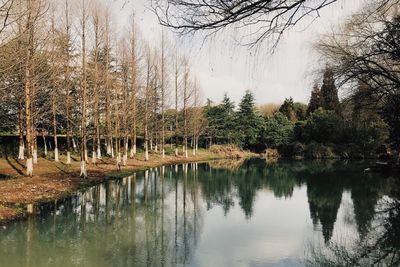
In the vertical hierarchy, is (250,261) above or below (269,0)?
below

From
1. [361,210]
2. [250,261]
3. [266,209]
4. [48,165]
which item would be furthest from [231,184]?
[250,261]

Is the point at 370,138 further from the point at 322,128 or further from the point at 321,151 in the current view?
the point at 322,128

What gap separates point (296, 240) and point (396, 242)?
2547 mm

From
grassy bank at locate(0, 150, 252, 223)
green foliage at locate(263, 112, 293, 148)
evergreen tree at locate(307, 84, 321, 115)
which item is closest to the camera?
grassy bank at locate(0, 150, 252, 223)

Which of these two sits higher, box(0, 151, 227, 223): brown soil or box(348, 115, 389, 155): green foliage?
box(348, 115, 389, 155): green foliage

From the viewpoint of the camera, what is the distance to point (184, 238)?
998 cm

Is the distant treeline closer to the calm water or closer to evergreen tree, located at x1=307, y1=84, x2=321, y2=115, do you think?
evergreen tree, located at x1=307, y1=84, x2=321, y2=115

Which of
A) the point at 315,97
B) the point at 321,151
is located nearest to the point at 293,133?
the point at 321,151

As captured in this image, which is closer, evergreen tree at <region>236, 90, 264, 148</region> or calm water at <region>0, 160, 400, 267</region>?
calm water at <region>0, 160, 400, 267</region>

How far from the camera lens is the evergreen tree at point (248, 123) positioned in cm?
5328

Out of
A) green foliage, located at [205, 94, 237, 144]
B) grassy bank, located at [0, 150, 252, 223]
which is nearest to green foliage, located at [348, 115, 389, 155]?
green foliage, located at [205, 94, 237, 144]

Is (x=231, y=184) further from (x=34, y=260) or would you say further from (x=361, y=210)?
(x=34, y=260)

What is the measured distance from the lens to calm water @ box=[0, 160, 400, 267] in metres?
8.29

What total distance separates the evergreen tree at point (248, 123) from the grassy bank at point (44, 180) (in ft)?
76.4
